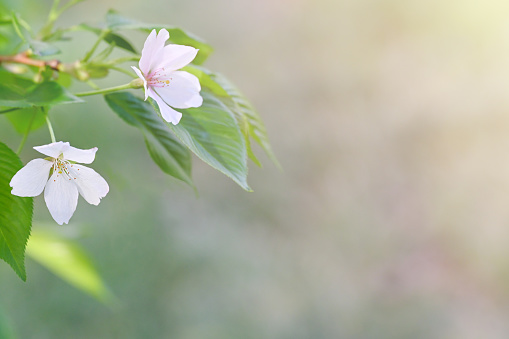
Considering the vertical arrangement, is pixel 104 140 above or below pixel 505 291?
below

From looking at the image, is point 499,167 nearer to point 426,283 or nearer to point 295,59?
point 426,283

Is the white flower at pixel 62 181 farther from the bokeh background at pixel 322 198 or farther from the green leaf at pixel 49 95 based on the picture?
the bokeh background at pixel 322 198

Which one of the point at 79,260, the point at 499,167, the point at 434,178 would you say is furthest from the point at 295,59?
the point at 79,260

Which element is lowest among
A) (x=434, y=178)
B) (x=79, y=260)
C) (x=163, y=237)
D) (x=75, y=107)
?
(x=163, y=237)

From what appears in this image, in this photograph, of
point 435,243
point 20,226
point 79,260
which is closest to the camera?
point 20,226

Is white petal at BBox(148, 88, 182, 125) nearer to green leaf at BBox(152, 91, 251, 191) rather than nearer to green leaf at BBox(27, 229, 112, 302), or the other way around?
green leaf at BBox(152, 91, 251, 191)

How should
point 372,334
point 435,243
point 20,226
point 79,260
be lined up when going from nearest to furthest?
point 20,226 < point 79,260 < point 372,334 < point 435,243

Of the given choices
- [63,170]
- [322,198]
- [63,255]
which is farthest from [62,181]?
[322,198]
